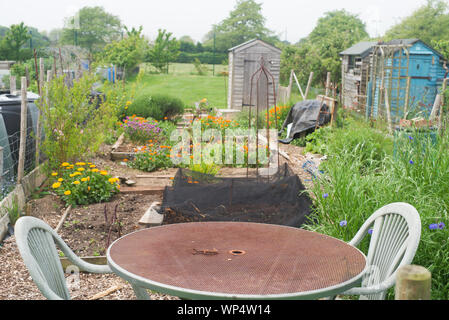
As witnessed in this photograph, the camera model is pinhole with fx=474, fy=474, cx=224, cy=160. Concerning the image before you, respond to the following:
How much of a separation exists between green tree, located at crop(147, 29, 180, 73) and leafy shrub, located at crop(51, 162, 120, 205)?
24.6 metres

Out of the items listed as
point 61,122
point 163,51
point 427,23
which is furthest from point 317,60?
point 61,122

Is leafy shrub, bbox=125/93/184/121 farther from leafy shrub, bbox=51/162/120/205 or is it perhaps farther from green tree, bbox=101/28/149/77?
green tree, bbox=101/28/149/77

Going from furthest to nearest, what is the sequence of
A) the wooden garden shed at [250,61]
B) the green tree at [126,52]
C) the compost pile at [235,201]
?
1. the green tree at [126,52]
2. the wooden garden shed at [250,61]
3. the compost pile at [235,201]

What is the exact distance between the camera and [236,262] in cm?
205

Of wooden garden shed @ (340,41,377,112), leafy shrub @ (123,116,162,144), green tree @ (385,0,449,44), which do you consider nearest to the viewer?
leafy shrub @ (123,116,162,144)

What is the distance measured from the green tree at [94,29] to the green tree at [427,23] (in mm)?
24733

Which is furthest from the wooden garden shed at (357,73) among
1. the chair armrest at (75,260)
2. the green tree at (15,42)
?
the green tree at (15,42)


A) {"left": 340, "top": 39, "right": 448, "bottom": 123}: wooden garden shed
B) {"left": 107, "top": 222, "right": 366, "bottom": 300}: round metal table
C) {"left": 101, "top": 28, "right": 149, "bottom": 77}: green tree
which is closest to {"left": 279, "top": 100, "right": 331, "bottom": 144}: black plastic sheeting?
{"left": 340, "top": 39, "right": 448, "bottom": 123}: wooden garden shed

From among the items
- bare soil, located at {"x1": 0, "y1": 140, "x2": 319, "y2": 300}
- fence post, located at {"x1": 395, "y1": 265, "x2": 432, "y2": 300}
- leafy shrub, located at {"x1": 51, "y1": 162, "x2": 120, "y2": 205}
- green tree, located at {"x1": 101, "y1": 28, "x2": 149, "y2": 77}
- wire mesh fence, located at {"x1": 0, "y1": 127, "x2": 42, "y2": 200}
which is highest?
green tree, located at {"x1": 101, "y1": 28, "x2": 149, "y2": 77}

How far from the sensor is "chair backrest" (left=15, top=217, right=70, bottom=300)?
1814 mm

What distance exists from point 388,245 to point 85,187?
12.2 feet

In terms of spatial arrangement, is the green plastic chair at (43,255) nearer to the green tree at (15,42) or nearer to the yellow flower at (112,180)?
the yellow flower at (112,180)

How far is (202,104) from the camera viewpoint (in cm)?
1327

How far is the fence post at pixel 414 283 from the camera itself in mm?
1309
